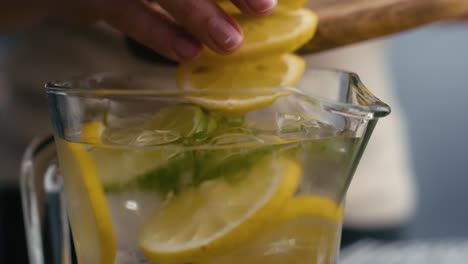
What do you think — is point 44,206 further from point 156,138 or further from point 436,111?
point 436,111

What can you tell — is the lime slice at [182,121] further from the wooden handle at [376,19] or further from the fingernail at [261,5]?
the wooden handle at [376,19]

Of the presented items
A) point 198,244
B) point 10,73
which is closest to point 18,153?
point 10,73


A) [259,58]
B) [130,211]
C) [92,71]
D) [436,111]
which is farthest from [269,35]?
[436,111]

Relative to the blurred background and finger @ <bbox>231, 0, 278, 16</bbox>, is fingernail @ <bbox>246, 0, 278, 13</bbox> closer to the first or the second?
finger @ <bbox>231, 0, 278, 16</bbox>

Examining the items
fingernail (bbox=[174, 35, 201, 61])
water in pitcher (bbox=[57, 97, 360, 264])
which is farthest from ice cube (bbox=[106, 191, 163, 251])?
fingernail (bbox=[174, 35, 201, 61])

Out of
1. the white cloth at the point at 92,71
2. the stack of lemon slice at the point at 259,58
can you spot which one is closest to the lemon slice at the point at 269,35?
the stack of lemon slice at the point at 259,58
